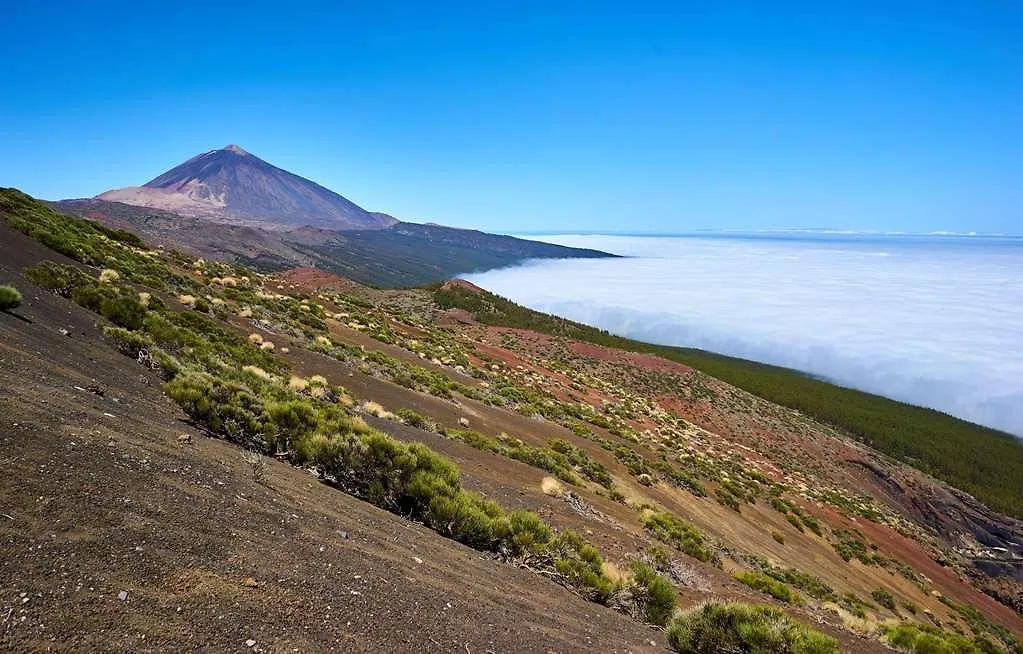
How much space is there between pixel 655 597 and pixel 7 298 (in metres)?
13.3

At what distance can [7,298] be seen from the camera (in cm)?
966

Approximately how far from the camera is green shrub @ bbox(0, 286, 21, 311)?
957 centimetres

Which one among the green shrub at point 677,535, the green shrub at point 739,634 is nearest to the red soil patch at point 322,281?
the green shrub at point 677,535

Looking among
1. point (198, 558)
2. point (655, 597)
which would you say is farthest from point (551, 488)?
point (198, 558)

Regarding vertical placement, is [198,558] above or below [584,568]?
above

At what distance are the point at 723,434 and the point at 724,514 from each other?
104 feet

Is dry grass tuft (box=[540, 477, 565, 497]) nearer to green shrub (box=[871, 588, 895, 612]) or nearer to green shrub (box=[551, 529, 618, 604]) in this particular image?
green shrub (box=[551, 529, 618, 604])

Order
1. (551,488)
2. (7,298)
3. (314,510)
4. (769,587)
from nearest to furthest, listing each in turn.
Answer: (314,510), (7,298), (769,587), (551,488)

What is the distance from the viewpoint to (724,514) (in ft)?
70.9

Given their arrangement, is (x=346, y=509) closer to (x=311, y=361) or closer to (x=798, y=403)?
(x=311, y=361)

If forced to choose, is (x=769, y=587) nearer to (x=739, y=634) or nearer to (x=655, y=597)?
(x=655, y=597)

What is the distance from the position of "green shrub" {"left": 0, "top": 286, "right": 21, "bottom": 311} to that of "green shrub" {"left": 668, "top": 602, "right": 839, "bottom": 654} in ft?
43.3

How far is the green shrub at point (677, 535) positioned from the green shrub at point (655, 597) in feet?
16.5

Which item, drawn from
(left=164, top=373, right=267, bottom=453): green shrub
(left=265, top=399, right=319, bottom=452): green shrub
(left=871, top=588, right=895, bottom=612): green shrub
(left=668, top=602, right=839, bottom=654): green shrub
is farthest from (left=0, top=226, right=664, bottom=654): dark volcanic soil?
(left=871, top=588, right=895, bottom=612): green shrub
